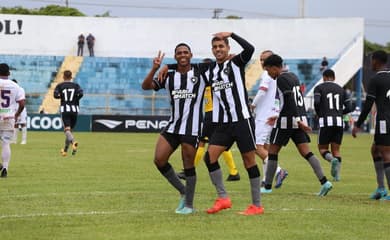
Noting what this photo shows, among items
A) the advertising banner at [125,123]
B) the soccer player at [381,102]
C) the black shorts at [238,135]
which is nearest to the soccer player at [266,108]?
the soccer player at [381,102]

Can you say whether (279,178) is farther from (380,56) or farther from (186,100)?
(186,100)

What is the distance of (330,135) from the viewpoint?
15984 mm

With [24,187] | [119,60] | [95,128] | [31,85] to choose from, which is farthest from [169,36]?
[24,187]

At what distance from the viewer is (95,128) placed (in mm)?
41562

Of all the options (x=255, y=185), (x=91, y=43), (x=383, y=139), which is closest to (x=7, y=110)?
(x=255, y=185)

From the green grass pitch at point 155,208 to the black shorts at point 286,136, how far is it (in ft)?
2.66

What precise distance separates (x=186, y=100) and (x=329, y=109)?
6218mm

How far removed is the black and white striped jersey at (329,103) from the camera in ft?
51.2

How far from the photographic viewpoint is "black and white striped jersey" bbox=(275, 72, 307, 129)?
498 inches

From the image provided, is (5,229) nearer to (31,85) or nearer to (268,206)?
(268,206)

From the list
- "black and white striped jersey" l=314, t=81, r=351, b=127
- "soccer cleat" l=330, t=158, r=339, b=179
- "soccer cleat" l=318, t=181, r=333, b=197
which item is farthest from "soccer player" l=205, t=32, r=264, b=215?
"black and white striped jersey" l=314, t=81, r=351, b=127

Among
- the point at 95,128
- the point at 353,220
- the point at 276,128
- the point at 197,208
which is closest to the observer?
the point at 353,220

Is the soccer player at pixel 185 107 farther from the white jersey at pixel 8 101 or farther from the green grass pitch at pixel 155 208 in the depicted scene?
the white jersey at pixel 8 101

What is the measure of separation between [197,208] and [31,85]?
4238cm
